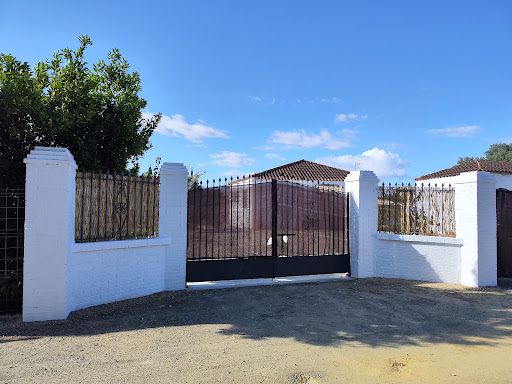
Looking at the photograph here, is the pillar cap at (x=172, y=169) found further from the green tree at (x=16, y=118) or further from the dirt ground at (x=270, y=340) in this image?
the dirt ground at (x=270, y=340)

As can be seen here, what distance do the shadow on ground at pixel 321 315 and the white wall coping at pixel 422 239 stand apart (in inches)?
46.4

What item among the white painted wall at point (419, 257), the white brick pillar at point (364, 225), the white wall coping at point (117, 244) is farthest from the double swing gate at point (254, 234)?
the white painted wall at point (419, 257)

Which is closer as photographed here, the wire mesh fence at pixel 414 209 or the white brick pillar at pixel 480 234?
the white brick pillar at pixel 480 234

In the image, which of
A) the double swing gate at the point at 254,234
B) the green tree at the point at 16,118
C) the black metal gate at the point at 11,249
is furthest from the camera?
the double swing gate at the point at 254,234

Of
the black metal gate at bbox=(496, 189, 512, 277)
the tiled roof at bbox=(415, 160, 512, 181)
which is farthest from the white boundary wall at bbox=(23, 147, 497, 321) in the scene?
the tiled roof at bbox=(415, 160, 512, 181)

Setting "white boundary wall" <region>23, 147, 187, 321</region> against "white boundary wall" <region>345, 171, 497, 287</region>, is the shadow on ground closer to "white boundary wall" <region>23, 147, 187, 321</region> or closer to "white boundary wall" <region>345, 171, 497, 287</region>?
"white boundary wall" <region>23, 147, 187, 321</region>

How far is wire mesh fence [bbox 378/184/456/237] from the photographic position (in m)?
8.46

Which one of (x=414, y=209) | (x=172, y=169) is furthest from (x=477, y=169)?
(x=172, y=169)

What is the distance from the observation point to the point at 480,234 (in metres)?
7.72

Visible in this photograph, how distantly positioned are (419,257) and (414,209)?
1327 millimetres

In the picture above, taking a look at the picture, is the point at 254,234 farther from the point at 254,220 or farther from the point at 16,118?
the point at 16,118

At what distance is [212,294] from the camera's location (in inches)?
268

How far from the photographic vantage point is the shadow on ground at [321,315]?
4.73 meters

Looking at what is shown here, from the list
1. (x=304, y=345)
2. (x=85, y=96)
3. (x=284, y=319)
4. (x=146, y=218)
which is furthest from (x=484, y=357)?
(x=85, y=96)
